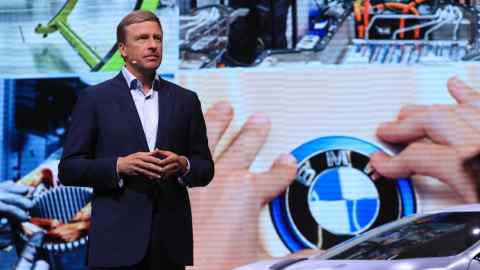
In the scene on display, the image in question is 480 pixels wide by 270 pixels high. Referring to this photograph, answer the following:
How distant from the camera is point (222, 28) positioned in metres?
5.97

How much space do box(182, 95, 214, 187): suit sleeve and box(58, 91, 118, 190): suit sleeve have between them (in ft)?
0.76

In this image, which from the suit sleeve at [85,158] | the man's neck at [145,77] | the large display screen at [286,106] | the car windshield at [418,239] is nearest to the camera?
the suit sleeve at [85,158]

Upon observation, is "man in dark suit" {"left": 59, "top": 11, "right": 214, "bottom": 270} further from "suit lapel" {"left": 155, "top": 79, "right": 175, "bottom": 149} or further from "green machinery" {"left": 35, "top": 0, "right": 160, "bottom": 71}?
"green machinery" {"left": 35, "top": 0, "right": 160, "bottom": 71}

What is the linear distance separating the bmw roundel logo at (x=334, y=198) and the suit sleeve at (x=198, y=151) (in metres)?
3.13

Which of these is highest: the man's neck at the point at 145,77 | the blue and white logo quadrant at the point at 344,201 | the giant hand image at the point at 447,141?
the man's neck at the point at 145,77

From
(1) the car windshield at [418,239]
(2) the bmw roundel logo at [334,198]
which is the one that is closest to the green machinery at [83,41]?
(2) the bmw roundel logo at [334,198]

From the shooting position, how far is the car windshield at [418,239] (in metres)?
3.78

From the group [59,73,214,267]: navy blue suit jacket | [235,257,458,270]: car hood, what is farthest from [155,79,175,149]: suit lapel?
[235,257,458,270]: car hood

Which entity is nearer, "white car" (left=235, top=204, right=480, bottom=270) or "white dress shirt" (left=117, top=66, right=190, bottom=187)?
"white dress shirt" (left=117, top=66, right=190, bottom=187)

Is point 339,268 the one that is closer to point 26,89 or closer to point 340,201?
point 340,201

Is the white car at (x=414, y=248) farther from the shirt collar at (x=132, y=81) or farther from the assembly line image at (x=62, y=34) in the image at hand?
the assembly line image at (x=62, y=34)

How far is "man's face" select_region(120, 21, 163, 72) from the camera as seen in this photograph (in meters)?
2.51

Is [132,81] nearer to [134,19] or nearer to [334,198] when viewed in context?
[134,19]

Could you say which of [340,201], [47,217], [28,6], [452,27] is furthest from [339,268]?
[28,6]
